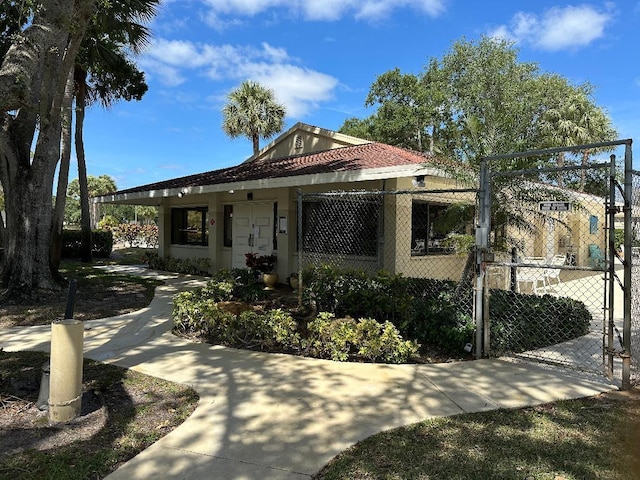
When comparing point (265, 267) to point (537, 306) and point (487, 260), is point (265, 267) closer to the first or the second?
point (537, 306)

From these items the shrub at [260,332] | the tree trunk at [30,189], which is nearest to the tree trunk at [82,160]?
the tree trunk at [30,189]

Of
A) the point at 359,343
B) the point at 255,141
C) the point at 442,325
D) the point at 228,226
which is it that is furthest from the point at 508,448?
the point at 255,141

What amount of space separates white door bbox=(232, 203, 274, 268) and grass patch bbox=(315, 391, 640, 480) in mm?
8974

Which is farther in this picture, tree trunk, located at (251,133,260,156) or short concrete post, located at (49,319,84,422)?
tree trunk, located at (251,133,260,156)

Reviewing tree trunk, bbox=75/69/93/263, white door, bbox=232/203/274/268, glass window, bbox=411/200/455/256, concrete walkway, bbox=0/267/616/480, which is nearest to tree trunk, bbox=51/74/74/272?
tree trunk, bbox=75/69/93/263

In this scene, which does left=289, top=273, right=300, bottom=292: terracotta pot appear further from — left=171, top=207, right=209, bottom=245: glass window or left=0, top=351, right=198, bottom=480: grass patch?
left=0, top=351, right=198, bottom=480: grass patch

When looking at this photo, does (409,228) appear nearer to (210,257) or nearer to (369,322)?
(369,322)

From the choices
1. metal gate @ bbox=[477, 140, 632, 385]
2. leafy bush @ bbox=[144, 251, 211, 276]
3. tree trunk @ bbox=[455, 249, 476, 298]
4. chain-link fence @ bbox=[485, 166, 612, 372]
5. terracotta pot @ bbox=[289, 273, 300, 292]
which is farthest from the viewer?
leafy bush @ bbox=[144, 251, 211, 276]

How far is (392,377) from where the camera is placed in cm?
465

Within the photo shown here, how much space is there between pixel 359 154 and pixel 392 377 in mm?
7256

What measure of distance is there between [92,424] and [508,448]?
3212mm

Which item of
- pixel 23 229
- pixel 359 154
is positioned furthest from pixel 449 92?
pixel 23 229

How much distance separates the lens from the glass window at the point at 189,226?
14.8 metres

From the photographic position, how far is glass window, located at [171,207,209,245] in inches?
581
